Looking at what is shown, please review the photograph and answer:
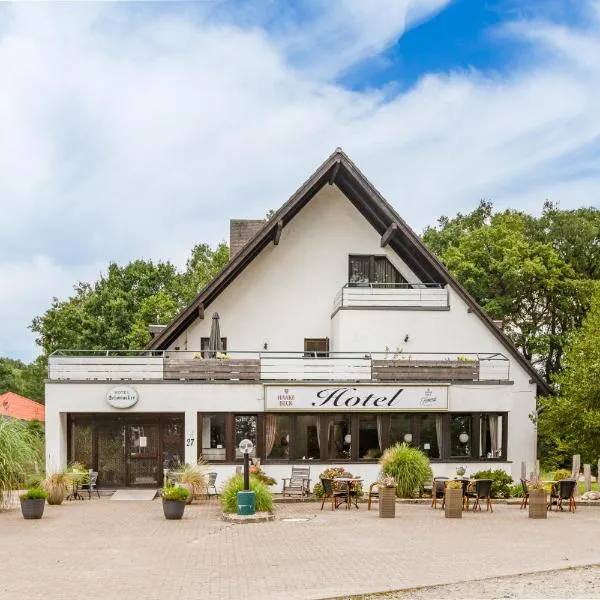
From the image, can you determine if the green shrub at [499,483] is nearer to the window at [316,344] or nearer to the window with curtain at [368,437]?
the window with curtain at [368,437]

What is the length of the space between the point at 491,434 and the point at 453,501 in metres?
9.12

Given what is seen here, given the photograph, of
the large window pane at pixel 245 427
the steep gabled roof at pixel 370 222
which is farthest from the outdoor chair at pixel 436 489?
the steep gabled roof at pixel 370 222

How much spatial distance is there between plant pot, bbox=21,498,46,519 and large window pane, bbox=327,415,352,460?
391 inches

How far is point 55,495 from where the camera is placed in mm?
24219

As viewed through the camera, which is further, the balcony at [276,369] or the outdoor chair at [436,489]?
the balcony at [276,369]

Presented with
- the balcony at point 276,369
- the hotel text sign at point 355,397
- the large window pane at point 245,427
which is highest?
the balcony at point 276,369

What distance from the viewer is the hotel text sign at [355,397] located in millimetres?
28109

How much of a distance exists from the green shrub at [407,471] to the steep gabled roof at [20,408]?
29464 mm

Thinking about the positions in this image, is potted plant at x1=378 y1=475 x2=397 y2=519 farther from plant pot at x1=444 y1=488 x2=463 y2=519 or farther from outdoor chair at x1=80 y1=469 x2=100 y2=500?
outdoor chair at x1=80 y1=469 x2=100 y2=500

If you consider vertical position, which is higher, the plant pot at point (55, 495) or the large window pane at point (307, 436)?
the large window pane at point (307, 436)

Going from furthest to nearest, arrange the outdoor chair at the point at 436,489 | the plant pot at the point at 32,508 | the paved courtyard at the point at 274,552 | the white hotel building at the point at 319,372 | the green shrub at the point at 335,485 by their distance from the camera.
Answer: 1. the white hotel building at the point at 319,372
2. the green shrub at the point at 335,485
3. the outdoor chair at the point at 436,489
4. the plant pot at the point at 32,508
5. the paved courtyard at the point at 274,552

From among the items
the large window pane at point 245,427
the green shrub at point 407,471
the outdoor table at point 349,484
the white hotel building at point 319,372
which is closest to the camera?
the outdoor table at point 349,484

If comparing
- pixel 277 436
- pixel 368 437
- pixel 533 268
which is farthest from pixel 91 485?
pixel 533 268

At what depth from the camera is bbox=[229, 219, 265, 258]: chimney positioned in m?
35.3
